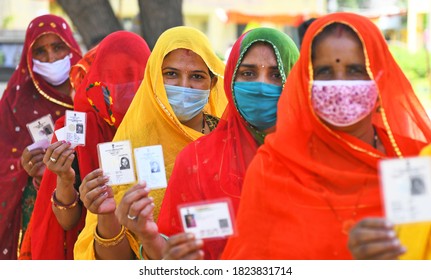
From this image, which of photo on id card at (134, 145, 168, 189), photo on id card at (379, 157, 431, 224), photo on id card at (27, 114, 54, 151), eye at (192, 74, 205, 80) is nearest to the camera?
photo on id card at (379, 157, 431, 224)

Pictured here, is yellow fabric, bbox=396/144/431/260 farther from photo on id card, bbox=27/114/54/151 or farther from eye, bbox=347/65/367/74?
photo on id card, bbox=27/114/54/151

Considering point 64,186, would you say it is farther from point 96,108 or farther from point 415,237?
point 415,237

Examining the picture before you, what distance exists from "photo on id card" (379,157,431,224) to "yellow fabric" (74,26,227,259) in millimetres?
1694

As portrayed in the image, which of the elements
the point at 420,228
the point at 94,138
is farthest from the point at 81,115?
the point at 420,228

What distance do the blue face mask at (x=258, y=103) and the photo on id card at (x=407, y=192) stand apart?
1.19 metres

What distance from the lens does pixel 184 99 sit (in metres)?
4.09

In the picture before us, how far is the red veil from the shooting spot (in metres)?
3.37

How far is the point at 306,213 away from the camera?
281cm

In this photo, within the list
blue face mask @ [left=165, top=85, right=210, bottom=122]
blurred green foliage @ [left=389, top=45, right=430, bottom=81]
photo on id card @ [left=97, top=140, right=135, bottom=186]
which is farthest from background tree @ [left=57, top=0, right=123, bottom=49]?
blurred green foliage @ [left=389, top=45, right=430, bottom=81]

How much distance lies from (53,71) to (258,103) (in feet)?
7.07

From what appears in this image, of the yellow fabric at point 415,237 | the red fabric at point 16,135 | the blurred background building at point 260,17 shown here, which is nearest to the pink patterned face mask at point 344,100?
the yellow fabric at point 415,237

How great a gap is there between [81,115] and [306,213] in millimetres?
1594

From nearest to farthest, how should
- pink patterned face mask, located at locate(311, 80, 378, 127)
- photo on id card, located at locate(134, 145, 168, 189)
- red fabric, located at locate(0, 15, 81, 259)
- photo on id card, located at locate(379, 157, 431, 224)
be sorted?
photo on id card, located at locate(379, 157, 431, 224)
pink patterned face mask, located at locate(311, 80, 378, 127)
photo on id card, located at locate(134, 145, 168, 189)
red fabric, located at locate(0, 15, 81, 259)
